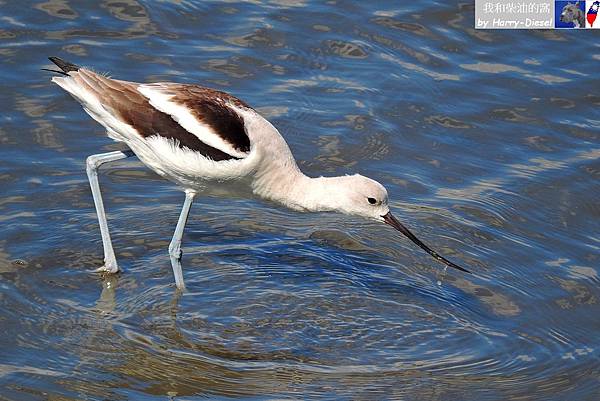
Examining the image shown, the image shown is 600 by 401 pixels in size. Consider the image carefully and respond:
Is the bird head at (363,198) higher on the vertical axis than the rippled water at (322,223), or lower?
higher

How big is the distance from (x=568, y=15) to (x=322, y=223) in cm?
467

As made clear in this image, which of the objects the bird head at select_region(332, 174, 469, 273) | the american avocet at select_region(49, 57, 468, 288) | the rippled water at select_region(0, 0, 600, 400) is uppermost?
the american avocet at select_region(49, 57, 468, 288)

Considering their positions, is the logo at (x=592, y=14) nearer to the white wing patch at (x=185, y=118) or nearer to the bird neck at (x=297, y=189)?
the bird neck at (x=297, y=189)

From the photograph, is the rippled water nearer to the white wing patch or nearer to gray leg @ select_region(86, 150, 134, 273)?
gray leg @ select_region(86, 150, 134, 273)

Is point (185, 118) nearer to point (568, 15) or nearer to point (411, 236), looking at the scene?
point (411, 236)

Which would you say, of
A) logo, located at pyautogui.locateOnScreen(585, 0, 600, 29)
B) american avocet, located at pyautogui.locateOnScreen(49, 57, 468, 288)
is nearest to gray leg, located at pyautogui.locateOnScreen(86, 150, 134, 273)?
american avocet, located at pyautogui.locateOnScreen(49, 57, 468, 288)

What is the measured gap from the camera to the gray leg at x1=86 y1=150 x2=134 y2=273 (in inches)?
282

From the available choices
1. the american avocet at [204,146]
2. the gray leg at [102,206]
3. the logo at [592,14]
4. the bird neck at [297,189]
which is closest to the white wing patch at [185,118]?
the american avocet at [204,146]

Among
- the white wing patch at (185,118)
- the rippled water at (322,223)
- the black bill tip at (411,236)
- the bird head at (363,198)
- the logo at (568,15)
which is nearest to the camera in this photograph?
the rippled water at (322,223)

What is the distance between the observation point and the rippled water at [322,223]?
6305 mm

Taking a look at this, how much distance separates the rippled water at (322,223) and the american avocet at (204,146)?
1.44ft

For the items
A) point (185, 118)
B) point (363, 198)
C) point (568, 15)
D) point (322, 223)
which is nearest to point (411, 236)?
point (363, 198)

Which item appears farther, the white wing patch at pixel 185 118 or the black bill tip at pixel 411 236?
the black bill tip at pixel 411 236

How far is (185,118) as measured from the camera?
22.3 ft
